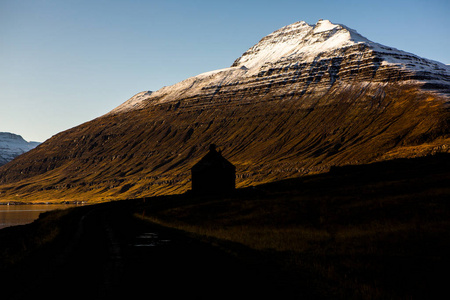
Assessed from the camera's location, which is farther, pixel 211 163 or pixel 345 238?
pixel 211 163

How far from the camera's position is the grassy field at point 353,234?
14251 mm

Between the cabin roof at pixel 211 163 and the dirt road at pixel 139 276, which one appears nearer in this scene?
the dirt road at pixel 139 276

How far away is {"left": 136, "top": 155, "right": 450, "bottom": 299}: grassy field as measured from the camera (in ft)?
46.8

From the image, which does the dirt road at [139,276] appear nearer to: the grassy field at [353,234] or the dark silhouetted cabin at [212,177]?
the grassy field at [353,234]

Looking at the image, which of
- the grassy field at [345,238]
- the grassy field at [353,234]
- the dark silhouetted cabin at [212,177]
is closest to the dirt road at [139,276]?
the grassy field at [345,238]

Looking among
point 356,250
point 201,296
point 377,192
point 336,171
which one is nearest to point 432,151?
point 336,171

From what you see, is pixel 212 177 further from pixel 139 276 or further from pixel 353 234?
pixel 139 276

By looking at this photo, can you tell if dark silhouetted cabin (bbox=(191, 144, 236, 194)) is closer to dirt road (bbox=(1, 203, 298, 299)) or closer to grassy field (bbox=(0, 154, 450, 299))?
grassy field (bbox=(0, 154, 450, 299))

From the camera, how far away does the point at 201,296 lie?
1167 centimetres

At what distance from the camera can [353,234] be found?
27.3m

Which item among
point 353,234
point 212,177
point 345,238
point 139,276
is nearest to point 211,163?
point 212,177

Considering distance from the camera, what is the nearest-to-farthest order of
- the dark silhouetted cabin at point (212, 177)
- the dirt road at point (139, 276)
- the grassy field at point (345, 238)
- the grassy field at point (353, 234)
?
the dirt road at point (139, 276)
the grassy field at point (345, 238)
the grassy field at point (353, 234)
the dark silhouetted cabin at point (212, 177)

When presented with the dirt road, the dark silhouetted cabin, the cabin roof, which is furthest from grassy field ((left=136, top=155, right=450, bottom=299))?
the cabin roof

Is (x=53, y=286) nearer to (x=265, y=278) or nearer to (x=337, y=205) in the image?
(x=265, y=278)
